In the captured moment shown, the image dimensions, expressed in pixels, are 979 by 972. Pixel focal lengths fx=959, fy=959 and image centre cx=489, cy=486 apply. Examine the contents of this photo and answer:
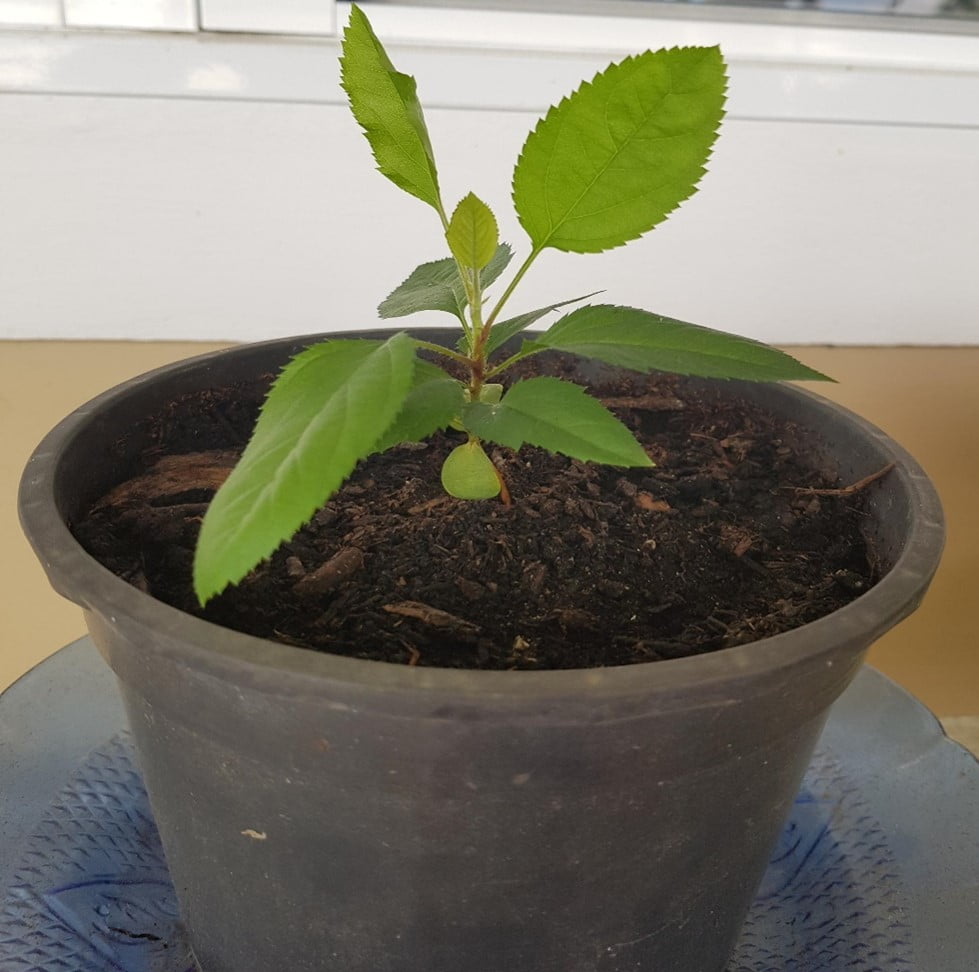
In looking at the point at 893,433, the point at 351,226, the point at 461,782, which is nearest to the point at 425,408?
the point at 461,782

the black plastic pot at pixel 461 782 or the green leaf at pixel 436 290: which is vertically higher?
the green leaf at pixel 436 290

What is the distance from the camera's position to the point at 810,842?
0.70 m

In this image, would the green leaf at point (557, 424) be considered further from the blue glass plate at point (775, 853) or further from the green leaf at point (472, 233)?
the blue glass plate at point (775, 853)

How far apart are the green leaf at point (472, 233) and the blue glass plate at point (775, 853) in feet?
1.54

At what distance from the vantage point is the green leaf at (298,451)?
0.35 metres

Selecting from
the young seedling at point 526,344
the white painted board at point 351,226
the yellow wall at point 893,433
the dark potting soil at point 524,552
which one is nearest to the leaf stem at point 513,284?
the young seedling at point 526,344

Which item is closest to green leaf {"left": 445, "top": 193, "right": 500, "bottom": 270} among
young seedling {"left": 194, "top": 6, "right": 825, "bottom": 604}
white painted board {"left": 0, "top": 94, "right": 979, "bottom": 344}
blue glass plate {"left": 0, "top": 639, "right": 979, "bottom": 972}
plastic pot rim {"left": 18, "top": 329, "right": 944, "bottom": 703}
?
young seedling {"left": 194, "top": 6, "right": 825, "bottom": 604}

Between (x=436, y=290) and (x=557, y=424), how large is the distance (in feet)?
0.63

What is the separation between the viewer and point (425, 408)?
0.45m

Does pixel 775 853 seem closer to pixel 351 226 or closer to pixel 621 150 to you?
pixel 621 150

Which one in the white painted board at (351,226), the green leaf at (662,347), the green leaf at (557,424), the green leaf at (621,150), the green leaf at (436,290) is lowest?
the white painted board at (351,226)

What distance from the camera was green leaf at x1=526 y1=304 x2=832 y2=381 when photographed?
1.52 ft

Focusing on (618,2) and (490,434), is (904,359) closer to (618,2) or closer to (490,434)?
(618,2)

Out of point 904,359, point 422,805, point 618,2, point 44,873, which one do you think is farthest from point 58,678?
point 904,359
